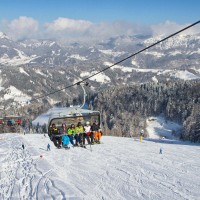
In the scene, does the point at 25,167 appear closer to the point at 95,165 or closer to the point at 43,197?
→ the point at 95,165

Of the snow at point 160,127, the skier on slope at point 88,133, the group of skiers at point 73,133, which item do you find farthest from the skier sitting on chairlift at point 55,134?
the snow at point 160,127

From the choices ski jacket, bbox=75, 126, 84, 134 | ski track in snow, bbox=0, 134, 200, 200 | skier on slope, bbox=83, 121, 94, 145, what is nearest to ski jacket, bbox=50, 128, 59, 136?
ski jacket, bbox=75, 126, 84, 134

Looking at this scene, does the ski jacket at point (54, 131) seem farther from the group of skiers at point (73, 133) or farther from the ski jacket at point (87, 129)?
the ski jacket at point (87, 129)

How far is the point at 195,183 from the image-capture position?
547 inches

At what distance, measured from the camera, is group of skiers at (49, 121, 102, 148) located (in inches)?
Answer: 1022

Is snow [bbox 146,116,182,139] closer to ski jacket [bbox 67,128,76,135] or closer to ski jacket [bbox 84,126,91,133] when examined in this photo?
ski jacket [bbox 84,126,91,133]

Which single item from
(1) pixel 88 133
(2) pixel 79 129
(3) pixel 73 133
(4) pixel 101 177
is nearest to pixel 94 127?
(1) pixel 88 133

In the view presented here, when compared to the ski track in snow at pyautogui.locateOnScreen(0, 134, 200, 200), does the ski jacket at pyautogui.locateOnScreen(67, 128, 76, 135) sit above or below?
above

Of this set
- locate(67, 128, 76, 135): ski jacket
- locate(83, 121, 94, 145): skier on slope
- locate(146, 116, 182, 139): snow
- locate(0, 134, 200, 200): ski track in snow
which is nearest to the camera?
locate(0, 134, 200, 200): ski track in snow

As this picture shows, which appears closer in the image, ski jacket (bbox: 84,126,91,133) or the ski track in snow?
the ski track in snow

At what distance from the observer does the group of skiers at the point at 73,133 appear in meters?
26.0

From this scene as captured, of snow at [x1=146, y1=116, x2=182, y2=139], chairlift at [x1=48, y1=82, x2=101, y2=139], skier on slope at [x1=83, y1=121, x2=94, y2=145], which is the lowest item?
snow at [x1=146, y1=116, x2=182, y2=139]

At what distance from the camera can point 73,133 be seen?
26.2 meters

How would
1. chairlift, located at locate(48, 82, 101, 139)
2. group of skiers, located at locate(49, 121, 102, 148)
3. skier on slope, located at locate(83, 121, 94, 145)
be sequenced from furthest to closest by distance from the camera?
skier on slope, located at locate(83, 121, 94, 145)
group of skiers, located at locate(49, 121, 102, 148)
chairlift, located at locate(48, 82, 101, 139)
